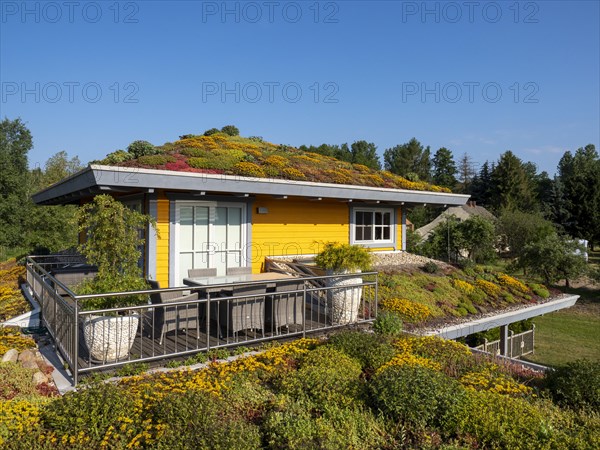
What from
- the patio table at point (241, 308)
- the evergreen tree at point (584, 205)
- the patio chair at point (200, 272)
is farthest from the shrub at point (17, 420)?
the evergreen tree at point (584, 205)

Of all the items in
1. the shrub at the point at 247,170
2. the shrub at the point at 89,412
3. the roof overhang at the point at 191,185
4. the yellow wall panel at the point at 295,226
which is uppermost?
the shrub at the point at 247,170

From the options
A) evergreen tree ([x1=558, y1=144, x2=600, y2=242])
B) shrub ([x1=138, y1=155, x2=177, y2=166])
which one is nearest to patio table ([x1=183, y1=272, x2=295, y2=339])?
shrub ([x1=138, y1=155, x2=177, y2=166])

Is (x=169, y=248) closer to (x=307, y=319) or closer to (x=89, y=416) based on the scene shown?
(x=307, y=319)

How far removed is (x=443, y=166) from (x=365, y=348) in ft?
249

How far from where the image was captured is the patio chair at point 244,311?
250 inches

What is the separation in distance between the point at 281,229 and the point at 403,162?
214 feet

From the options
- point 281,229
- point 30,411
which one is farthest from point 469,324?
point 30,411

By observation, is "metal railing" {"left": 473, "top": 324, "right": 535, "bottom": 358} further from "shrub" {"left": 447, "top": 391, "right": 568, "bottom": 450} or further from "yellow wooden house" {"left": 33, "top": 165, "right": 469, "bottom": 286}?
"shrub" {"left": 447, "top": 391, "right": 568, "bottom": 450}

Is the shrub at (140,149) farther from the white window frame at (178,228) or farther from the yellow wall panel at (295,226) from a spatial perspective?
the yellow wall panel at (295,226)

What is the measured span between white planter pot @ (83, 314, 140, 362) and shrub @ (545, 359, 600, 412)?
5142 millimetres

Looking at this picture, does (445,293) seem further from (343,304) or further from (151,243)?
(151,243)

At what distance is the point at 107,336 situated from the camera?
17.0 feet

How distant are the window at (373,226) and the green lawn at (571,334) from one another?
6225mm

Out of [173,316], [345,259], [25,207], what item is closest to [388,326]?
[345,259]
